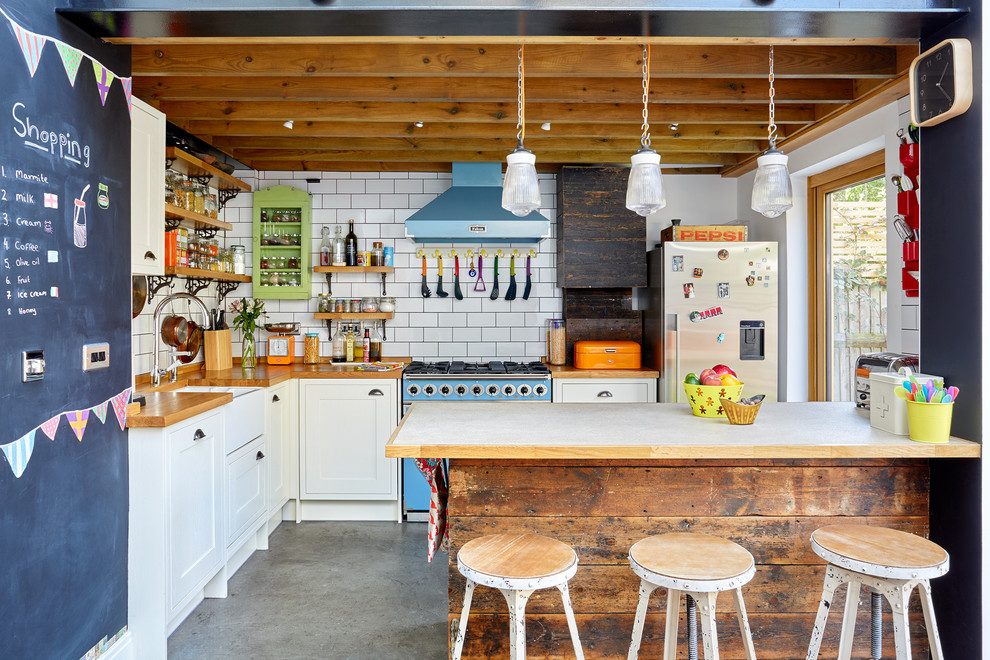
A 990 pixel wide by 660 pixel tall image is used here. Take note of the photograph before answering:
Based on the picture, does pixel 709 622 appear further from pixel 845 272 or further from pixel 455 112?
pixel 845 272

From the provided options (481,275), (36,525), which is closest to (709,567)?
(36,525)

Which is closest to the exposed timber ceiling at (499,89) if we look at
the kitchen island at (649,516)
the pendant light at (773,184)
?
the pendant light at (773,184)

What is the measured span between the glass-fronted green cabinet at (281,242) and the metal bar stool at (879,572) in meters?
3.66

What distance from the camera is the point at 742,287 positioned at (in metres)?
3.92

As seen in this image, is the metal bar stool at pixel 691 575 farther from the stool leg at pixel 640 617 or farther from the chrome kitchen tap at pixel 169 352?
the chrome kitchen tap at pixel 169 352

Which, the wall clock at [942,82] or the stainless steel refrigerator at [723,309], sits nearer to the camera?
the wall clock at [942,82]

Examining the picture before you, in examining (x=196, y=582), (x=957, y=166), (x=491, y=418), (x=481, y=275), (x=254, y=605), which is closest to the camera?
(x=957, y=166)

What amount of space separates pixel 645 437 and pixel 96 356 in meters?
1.87

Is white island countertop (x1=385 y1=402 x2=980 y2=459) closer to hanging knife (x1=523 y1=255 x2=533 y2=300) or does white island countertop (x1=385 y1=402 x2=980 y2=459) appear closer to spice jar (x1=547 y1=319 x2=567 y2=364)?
spice jar (x1=547 y1=319 x2=567 y2=364)

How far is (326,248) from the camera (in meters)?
4.38

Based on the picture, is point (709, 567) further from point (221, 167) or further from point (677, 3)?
point (221, 167)

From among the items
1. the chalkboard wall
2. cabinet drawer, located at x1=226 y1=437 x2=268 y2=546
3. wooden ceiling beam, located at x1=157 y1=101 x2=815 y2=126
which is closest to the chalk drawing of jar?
the chalkboard wall

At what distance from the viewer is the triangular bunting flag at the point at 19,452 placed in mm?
1729

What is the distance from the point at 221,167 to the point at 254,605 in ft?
8.13
